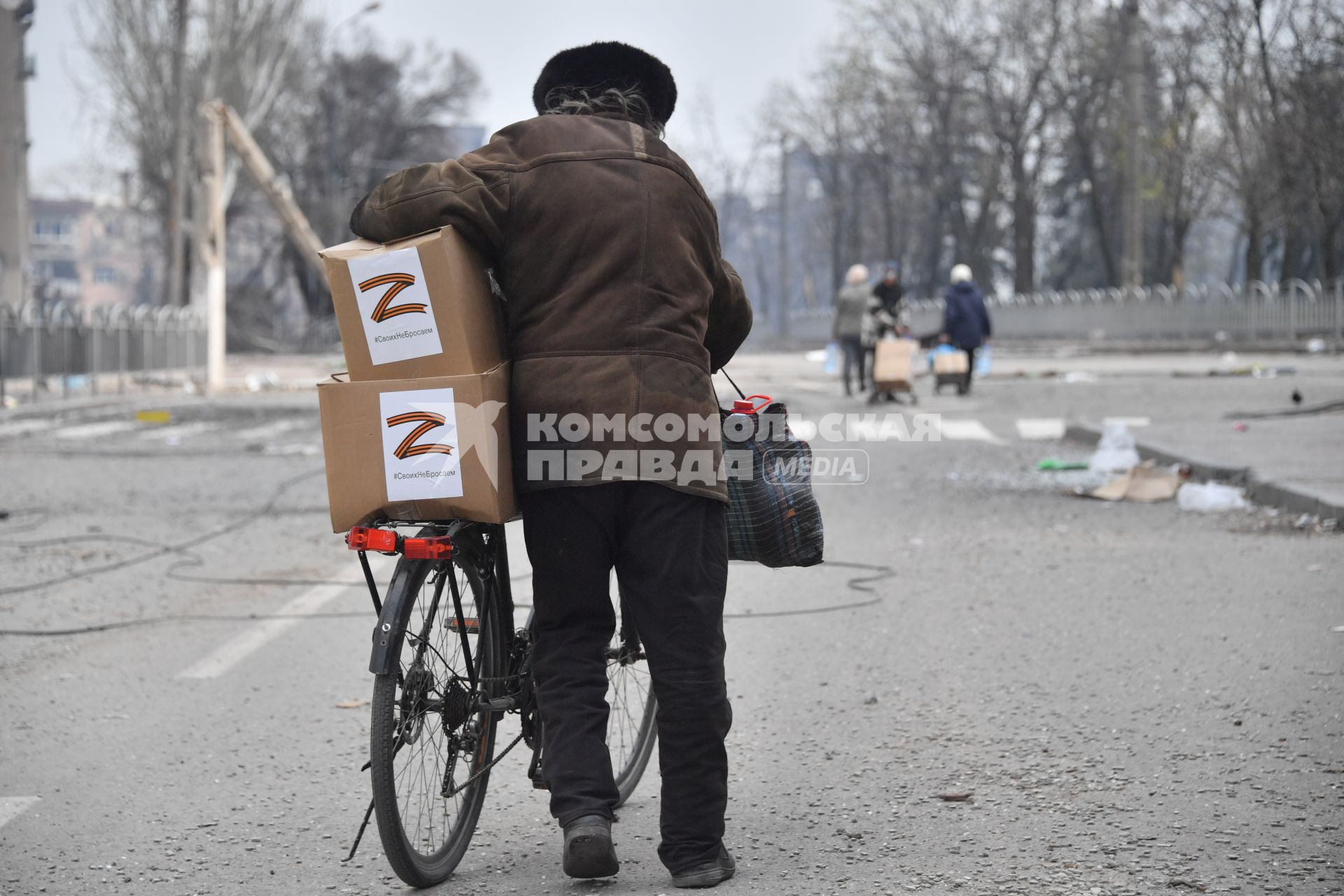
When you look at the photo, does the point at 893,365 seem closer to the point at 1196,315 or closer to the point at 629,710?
the point at 629,710

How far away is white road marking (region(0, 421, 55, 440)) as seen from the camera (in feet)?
56.9

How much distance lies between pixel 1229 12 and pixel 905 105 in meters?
17.7

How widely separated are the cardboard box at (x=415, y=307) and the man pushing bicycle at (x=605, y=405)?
47mm

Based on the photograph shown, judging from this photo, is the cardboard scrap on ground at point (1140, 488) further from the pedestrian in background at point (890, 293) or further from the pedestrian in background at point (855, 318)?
the pedestrian in background at point (890, 293)

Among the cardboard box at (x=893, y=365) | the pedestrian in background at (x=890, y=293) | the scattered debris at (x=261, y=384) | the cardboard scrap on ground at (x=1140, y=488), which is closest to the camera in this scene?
the cardboard scrap on ground at (x=1140, y=488)

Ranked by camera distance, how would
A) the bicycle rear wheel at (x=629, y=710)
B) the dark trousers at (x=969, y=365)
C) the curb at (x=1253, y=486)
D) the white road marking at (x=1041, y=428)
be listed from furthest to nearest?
the dark trousers at (x=969, y=365)
the white road marking at (x=1041, y=428)
the curb at (x=1253, y=486)
the bicycle rear wheel at (x=629, y=710)

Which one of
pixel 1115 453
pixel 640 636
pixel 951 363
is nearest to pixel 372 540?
pixel 640 636

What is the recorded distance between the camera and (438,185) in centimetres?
325

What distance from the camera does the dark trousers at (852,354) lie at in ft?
68.8

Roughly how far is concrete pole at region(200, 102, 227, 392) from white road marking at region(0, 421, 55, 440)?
7.46 metres

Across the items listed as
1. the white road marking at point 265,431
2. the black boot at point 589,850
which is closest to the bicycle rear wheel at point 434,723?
the black boot at point 589,850

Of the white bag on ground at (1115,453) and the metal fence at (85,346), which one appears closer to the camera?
the white bag on ground at (1115,453)

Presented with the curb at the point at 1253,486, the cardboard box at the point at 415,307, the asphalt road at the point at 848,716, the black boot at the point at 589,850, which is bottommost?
the asphalt road at the point at 848,716

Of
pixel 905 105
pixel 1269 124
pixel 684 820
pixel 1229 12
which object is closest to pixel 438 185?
pixel 684 820
